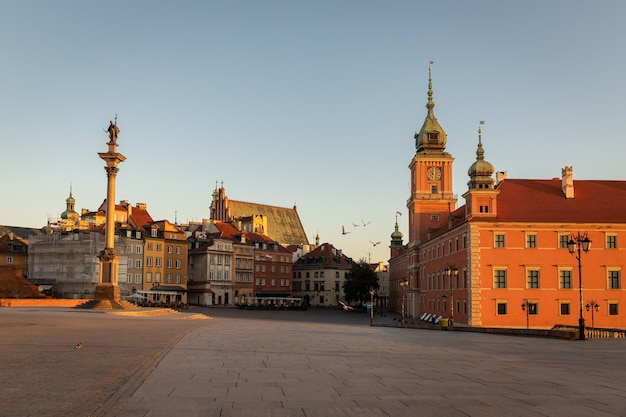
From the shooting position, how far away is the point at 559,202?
2618 inches

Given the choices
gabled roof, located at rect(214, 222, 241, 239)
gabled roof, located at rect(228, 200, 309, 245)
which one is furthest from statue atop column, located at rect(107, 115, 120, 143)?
gabled roof, located at rect(228, 200, 309, 245)

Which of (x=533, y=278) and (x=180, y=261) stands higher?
(x=180, y=261)

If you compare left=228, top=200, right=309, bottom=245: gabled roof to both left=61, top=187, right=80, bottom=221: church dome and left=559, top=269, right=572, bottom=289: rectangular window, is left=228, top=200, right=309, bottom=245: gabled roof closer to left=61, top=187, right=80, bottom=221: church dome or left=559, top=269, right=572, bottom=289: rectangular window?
left=61, top=187, right=80, bottom=221: church dome

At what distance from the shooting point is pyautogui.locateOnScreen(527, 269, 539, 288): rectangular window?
6366cm

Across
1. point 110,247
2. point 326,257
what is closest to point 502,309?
point 110,247

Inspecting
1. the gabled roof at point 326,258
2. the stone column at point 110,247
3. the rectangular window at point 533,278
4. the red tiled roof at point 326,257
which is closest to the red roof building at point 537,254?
the rectangular window at point 533,278

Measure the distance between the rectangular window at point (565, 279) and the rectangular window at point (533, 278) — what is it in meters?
2.21

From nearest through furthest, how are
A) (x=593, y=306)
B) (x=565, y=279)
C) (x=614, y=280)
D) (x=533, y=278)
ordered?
1. (x=593, y=306)
2. (x=614, y=280)
3. (x=565, y=279)
4. (x=533, y=278)

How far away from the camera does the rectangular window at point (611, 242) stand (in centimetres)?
6378

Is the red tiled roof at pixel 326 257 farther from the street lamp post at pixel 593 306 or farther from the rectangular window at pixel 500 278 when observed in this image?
the street lamp post at pixel 593 306

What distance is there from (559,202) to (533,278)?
867 cm

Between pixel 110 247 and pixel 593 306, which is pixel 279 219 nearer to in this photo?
pixel 593 306

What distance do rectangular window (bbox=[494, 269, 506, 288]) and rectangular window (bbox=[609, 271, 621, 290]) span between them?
33.3 ft

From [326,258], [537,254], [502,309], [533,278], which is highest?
[326,258]
